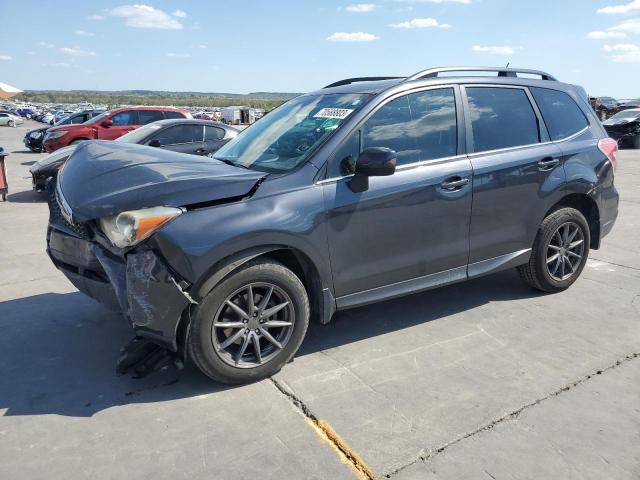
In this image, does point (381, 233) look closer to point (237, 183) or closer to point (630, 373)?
point (237, 183)

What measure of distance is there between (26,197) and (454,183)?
906cm

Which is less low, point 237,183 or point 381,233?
point 237,183

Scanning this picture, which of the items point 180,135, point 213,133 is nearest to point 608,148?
point 180,135

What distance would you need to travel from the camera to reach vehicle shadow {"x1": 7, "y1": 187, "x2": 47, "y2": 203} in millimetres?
9670

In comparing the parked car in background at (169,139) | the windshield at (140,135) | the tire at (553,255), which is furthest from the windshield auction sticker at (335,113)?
the windshield at (140,135)

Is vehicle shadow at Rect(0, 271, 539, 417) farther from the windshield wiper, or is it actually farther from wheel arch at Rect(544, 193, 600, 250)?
the windshield wiper

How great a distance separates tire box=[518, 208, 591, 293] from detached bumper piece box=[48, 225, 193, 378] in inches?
120

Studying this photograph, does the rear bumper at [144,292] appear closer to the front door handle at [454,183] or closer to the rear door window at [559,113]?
the front door handle at [454,183]

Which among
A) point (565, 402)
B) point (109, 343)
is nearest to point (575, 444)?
point (565, 402)

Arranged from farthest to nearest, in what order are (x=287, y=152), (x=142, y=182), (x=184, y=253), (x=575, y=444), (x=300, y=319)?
(x=287, y=152), (x=300, y=319), (x=142, y=182), (x=184, y=253), (x=575, y=444)

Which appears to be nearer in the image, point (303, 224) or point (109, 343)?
point (303, 224)

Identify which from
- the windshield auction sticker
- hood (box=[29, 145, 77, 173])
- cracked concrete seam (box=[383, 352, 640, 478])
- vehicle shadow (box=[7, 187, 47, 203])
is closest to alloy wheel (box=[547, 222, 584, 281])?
cracked concrete seam (box=[383, 352, 640, 478])

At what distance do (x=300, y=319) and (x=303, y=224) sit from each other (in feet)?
2.02

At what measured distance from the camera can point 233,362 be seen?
3.18 m
